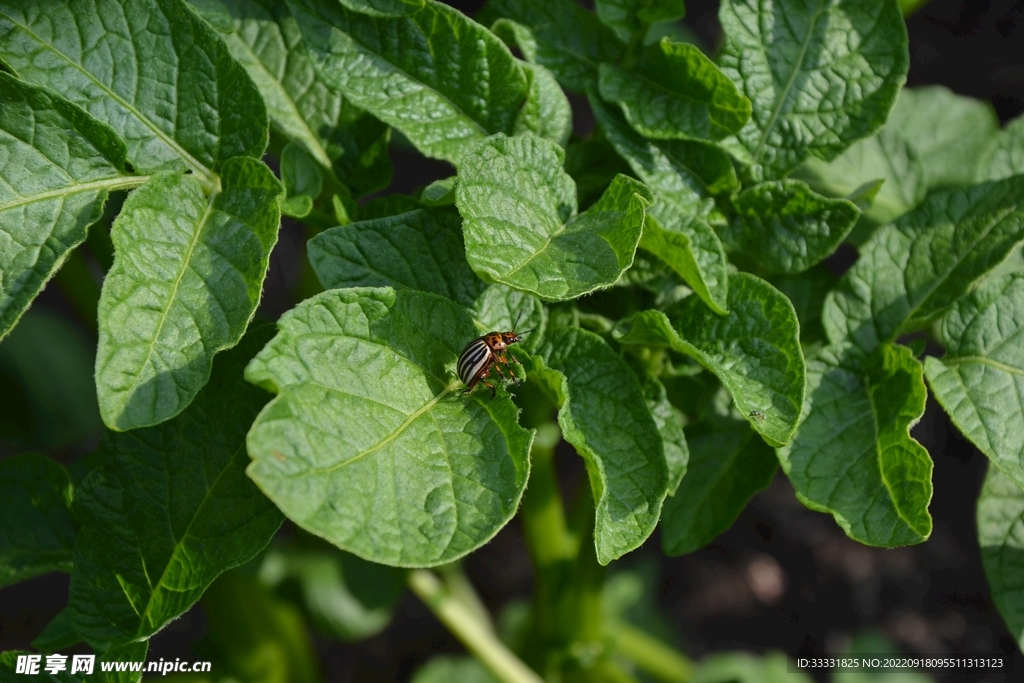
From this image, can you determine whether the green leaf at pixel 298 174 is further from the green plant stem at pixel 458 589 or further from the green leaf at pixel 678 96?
the green plant stem at pixel 458 589

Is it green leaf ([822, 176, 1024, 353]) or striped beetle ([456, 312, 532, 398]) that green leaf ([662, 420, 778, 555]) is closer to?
green leaf ([822, 176, 1024, 353])

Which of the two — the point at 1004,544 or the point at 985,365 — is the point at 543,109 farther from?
the point at 1004,544

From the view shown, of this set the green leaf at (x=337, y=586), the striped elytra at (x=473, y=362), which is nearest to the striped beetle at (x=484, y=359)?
the striped elytra at (x=473, y=362)

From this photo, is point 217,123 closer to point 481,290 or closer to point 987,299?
point 481,290

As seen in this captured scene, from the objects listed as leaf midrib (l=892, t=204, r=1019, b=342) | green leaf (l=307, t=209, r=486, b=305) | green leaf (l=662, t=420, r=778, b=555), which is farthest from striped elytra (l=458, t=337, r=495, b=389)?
leaf midrib (l=892, t=204, r=1019, b=342)

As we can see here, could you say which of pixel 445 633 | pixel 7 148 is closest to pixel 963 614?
pixel 445 633

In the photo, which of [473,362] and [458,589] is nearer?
[473,362]

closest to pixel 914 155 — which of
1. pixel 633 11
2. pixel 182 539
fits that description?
pixel 633 11
